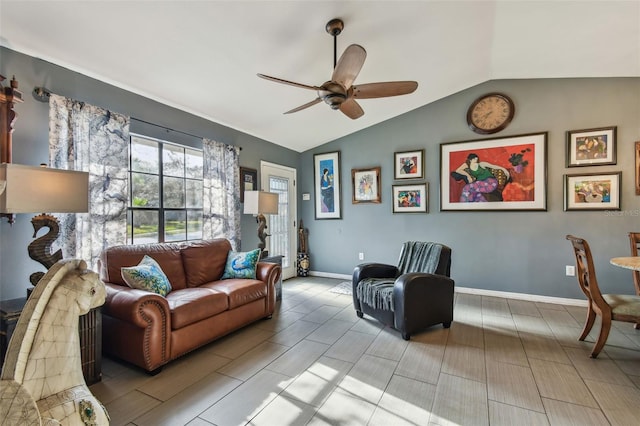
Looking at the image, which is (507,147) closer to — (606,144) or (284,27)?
(606,144)

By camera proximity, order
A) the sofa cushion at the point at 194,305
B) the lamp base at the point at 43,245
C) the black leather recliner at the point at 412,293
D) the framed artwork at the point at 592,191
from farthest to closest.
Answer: the framed artwork at the point at 592,191 < the black leather recliner at the point at 412,293 < the sofa cushion at the point at 194,305 < the lamp base at the point at 43,245

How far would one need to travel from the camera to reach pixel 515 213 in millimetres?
3977

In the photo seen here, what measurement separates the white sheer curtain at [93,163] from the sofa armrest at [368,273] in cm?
246

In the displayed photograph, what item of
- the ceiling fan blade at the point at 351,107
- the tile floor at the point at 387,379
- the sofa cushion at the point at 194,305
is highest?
the ceiling fan blade at the point at 351,107

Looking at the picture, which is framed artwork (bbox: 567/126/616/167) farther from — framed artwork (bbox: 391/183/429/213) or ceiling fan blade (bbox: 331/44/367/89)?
ceiling fan blade (bbox: 331/44/367/89)

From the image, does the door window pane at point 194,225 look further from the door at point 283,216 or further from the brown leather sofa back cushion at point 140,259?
the door at point 283,216

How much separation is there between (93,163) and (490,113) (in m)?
4.84

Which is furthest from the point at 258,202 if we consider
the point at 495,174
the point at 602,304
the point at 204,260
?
the point at 602,304

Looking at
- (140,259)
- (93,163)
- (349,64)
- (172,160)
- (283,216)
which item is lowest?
(140,259)

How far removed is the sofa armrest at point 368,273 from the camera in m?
3.33

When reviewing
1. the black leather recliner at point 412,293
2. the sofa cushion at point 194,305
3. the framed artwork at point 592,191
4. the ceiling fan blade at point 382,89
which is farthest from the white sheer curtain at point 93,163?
the framed artwork at point 592,191

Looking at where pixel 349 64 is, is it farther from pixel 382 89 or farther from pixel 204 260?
pixel 204 260

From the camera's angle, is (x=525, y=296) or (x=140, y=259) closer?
(x=140, y=259)

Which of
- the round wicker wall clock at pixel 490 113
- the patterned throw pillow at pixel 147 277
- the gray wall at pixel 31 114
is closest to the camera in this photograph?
the gray wall at pixel 31 114
